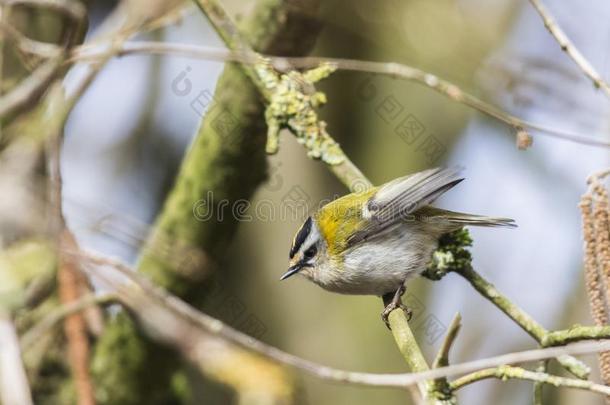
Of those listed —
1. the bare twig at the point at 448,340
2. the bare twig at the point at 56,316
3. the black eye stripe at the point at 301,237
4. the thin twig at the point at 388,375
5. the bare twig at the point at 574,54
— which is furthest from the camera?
the black eye stripe at the point at 301,237

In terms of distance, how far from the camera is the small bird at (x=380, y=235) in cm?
289

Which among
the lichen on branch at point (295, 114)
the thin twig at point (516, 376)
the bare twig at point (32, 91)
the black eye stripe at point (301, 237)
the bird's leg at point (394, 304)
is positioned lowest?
the thin twig at point (516, 376)

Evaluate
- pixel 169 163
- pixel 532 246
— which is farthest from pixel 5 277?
pixel 532 246

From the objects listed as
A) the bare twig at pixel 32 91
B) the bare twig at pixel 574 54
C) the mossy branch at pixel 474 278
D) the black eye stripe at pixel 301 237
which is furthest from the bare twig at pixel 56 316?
the bare twig at pixel 574 54

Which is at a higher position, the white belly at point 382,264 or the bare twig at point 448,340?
the white belly at point 382,264

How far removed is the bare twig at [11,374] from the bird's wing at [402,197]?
154 centimetres

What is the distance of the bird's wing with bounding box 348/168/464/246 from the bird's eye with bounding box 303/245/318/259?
0.15m

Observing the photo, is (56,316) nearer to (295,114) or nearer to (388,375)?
(295,114)

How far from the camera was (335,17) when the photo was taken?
4648 millimetres

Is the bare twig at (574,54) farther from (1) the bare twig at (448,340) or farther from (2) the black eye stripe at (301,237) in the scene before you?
(2) the black eye stripe at (301,237)

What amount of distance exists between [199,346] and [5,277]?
69cm

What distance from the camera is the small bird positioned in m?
2.89

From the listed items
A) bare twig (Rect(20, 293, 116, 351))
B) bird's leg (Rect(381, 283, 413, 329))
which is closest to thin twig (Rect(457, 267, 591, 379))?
bird's leg (Rect(381, 283, 413, 329))

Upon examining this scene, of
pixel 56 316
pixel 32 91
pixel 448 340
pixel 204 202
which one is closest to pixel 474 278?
pixel 448 340
